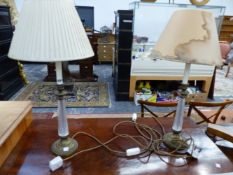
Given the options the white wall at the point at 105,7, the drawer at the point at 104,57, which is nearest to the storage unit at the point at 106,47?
the drawer at the point at 104,57

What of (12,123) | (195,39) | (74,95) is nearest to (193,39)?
(195,39)

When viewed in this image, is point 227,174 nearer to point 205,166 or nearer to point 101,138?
point 205,166

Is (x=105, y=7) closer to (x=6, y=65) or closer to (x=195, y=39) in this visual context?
(x=6, y=65)

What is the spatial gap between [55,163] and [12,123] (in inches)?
12.1

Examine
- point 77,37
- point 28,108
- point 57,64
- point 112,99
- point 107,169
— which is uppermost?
point 77,37

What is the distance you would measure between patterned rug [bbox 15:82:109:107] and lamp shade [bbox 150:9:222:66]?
213 cm

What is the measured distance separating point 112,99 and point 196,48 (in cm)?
253

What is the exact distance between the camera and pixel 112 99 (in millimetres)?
3213

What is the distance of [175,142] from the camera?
3.04 ft

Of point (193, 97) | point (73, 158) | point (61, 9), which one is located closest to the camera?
point (61, 9)

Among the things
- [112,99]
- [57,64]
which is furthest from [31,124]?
[112,99]

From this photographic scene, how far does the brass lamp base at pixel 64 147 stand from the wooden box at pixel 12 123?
0.61 feet

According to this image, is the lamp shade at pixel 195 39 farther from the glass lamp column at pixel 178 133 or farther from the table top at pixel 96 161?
the table top at pixel 96 161

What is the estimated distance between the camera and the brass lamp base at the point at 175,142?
2.99 feet
